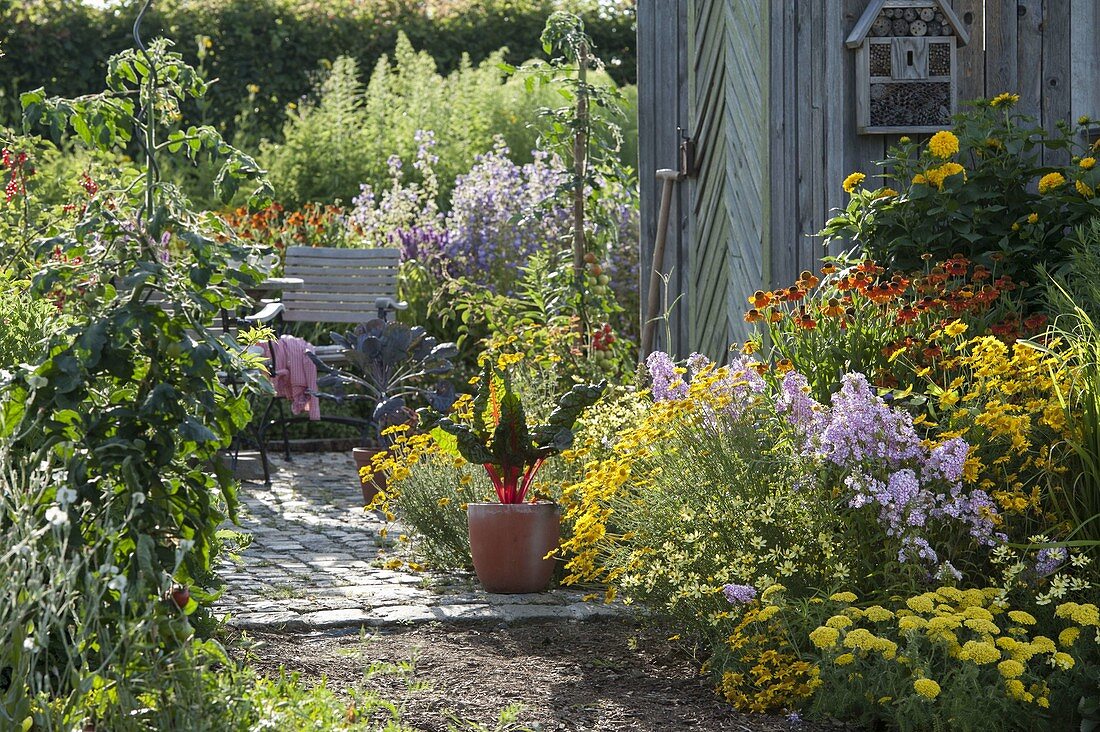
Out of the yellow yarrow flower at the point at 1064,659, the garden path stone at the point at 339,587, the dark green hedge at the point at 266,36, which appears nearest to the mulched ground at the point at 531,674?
the garden path stone at the point at 339,587

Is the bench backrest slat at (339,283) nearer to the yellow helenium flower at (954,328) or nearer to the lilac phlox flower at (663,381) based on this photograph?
the lilac phlox flower at (663,381)

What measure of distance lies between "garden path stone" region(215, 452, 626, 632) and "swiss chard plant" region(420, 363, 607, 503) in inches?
16.3

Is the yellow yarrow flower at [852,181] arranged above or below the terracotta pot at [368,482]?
above

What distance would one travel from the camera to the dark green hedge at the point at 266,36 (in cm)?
1223

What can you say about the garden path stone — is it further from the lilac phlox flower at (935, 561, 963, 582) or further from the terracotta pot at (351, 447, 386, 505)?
the lilac phlox flower at (935, 561, 963, 582)

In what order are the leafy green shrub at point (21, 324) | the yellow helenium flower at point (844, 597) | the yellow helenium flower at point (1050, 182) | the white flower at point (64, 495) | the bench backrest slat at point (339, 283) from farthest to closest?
the bench backrest slat at point (339, 283) < the yellow helenium flower at point (1050, 182) < the leafy green shrub at point (21, 324) < the yellow helenium flower at point (844, 597) < the white flower at point (64, 495)

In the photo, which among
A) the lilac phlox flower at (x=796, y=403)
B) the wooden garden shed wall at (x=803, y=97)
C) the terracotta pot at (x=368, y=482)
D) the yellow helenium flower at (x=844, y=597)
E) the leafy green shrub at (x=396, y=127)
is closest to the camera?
the yellow helenium flower at (x=844, y=597)

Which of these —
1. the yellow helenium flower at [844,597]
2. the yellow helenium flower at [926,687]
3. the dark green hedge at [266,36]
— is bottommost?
the yellow helenium flower at [926,687]

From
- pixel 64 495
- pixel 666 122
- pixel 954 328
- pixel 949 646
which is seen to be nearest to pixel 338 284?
pixel 666 122

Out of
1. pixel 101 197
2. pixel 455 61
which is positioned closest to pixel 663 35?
pixel 101 197

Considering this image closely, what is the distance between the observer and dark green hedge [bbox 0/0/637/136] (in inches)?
481

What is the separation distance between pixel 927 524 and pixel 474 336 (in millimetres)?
6108

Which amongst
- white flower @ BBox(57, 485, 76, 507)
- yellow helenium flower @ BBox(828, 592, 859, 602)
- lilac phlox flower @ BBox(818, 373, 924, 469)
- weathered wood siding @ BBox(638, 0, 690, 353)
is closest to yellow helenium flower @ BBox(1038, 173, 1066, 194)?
lilac phlox flower @ BBox(818, 373, 924, 469)

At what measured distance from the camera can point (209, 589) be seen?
4.11 m
